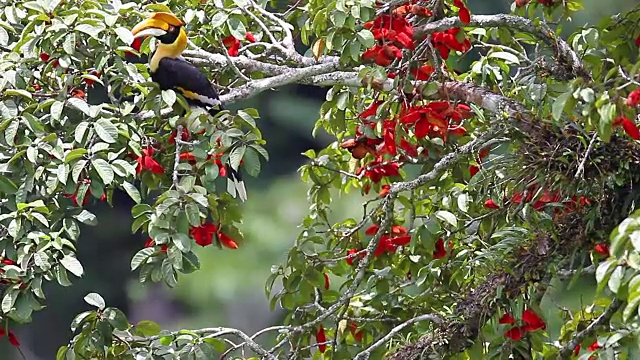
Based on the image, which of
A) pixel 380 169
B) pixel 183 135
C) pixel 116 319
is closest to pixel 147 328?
pixel 116 319

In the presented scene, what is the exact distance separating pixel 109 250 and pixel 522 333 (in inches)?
213

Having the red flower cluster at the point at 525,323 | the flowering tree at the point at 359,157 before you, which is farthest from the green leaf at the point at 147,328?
the red flower cluster at the point at 525,323

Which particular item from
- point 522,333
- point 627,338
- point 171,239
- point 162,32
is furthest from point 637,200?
point 162,32

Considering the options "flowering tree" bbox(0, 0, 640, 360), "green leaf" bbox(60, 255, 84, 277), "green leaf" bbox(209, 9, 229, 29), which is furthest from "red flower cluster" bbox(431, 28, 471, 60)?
"green leaf" bbox(60, 255, 84, 277)

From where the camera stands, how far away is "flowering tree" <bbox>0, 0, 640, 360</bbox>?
5.81 feet

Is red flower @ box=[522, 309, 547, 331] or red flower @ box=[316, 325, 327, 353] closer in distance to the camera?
red flower @ box=[522, 309, 547, 331]

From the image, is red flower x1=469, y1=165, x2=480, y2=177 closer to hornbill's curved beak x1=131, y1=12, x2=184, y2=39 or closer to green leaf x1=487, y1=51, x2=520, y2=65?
green leaf x1=487, y1=51, x2=520, y2=65

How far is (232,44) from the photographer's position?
225 cm

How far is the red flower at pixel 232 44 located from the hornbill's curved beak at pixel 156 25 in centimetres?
15

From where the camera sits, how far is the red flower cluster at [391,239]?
2213 millimetres

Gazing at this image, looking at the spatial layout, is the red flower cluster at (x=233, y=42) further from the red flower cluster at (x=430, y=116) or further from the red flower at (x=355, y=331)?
the red flower at (x=355, y=331)

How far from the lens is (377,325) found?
7.27 feet

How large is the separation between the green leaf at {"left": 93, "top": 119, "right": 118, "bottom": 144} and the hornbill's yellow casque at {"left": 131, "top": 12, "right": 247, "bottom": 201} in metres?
0.38

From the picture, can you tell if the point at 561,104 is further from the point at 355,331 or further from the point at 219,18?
the point at 355,331
